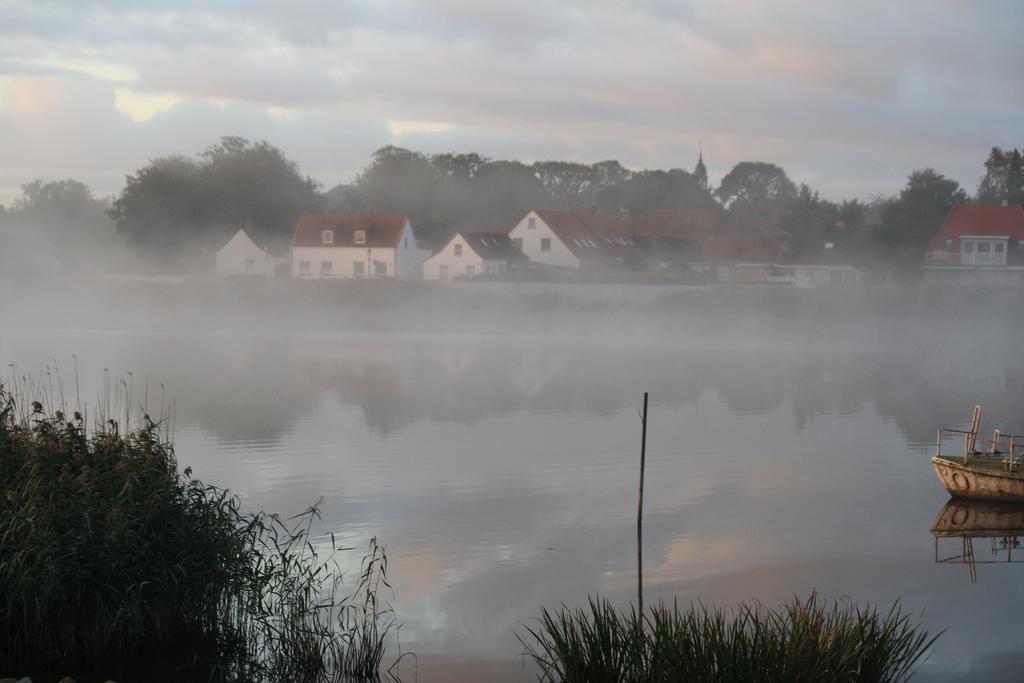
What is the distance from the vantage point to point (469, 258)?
6650 cm

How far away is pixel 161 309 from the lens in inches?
2269

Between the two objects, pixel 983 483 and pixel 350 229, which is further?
pixel 350 229

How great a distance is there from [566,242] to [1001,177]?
40.4 m

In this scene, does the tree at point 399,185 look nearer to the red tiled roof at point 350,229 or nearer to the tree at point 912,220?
the red tiled roof at point 350,229

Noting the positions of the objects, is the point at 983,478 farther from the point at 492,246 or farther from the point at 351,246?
the point at 351,246

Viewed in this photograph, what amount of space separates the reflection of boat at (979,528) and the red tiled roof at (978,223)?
48593 millimetres

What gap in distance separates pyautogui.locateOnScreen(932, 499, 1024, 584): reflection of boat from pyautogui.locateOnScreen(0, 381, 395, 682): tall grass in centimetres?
830

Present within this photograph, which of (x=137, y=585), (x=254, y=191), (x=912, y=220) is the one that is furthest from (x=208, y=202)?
(x=137, y=585)

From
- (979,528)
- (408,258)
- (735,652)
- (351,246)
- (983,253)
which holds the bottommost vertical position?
(979,528)

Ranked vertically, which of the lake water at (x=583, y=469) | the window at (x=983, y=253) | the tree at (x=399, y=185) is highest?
the tree at (x=399, y=185)

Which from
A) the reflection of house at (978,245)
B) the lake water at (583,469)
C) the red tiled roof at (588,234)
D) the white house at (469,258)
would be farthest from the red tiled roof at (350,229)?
the reflection of house at (978,245)

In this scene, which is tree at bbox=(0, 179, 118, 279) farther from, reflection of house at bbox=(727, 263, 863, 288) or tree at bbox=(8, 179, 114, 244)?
reflection of house at bbox=(727, 263, 863, 288)

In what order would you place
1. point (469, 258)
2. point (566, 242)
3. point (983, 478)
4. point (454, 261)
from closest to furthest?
point (983, 478) → point (469, 258) → point (454, 261) → point (566, 242)

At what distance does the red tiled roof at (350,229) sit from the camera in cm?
6731
